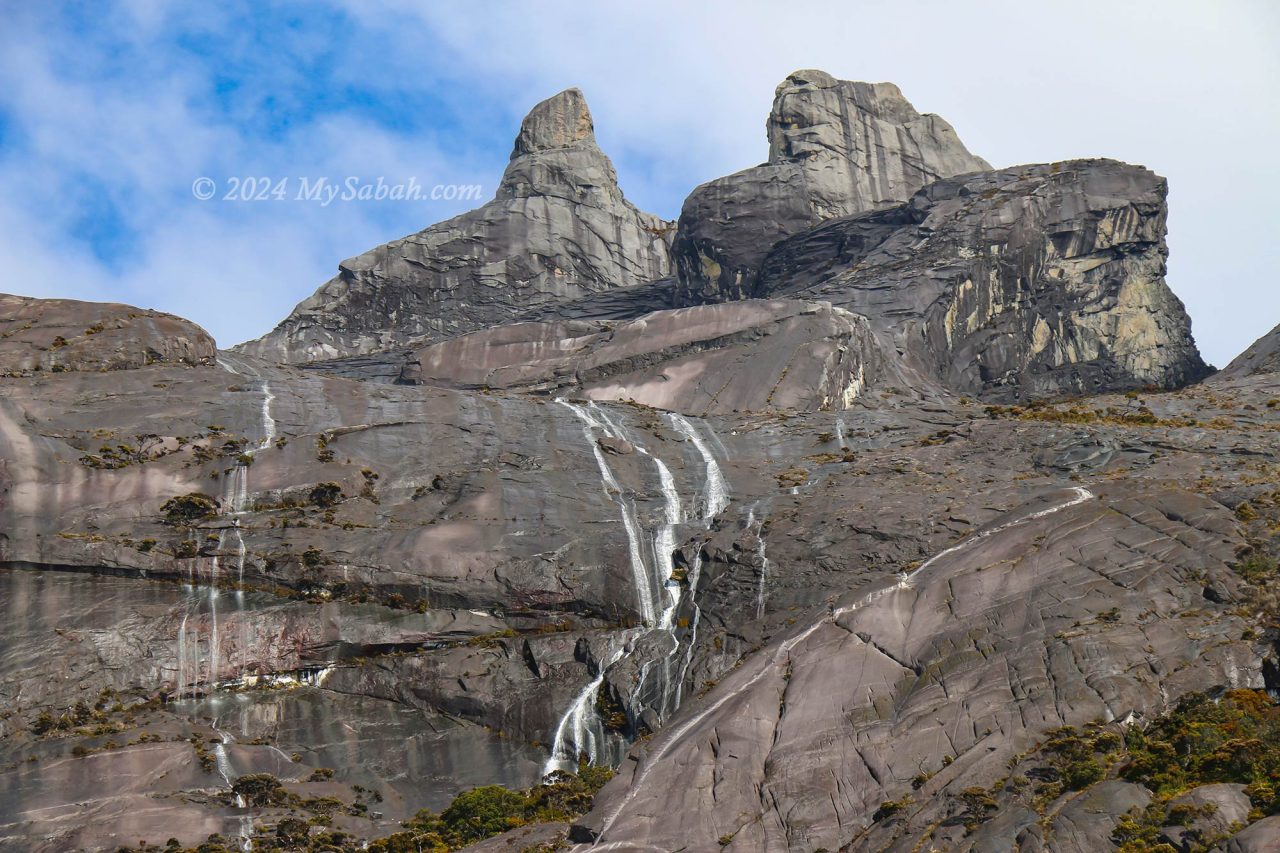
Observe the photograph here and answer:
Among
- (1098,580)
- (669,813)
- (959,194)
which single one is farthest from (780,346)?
(669,813)

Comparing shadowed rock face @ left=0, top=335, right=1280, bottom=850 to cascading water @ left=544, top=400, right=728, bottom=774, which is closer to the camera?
shadowed rock face @ left=0, top=335, right=1280, bottom=850

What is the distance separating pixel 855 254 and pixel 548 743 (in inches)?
3247

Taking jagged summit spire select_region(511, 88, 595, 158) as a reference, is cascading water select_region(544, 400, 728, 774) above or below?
below

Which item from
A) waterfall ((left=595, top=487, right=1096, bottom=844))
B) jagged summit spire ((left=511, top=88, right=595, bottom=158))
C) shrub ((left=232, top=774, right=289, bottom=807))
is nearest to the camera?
waterfall ((left=595, top=487, right=1096, bottom=844))

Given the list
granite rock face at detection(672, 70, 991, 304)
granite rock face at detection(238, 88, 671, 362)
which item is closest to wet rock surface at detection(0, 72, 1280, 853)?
granite rock face at detection(672, 70, 991, 304)

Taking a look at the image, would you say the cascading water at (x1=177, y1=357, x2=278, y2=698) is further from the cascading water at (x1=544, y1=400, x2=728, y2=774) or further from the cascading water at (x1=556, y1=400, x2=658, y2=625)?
the cascading water at (x1=556, y1=400, x2=658, y2=625)

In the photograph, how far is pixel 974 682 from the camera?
59.9 metres

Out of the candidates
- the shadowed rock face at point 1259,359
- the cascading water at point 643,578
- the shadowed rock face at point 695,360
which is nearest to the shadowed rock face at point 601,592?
the cascading water at point 643,578

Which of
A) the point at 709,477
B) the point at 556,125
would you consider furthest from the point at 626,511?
the point at 556,125

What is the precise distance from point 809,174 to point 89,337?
85.1 meters

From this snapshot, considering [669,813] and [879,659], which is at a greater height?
[879,659]

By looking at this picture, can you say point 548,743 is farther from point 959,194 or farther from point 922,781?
point 959,194

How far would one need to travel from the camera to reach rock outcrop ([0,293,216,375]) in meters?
92.1

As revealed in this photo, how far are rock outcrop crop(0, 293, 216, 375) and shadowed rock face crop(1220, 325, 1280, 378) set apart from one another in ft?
236
